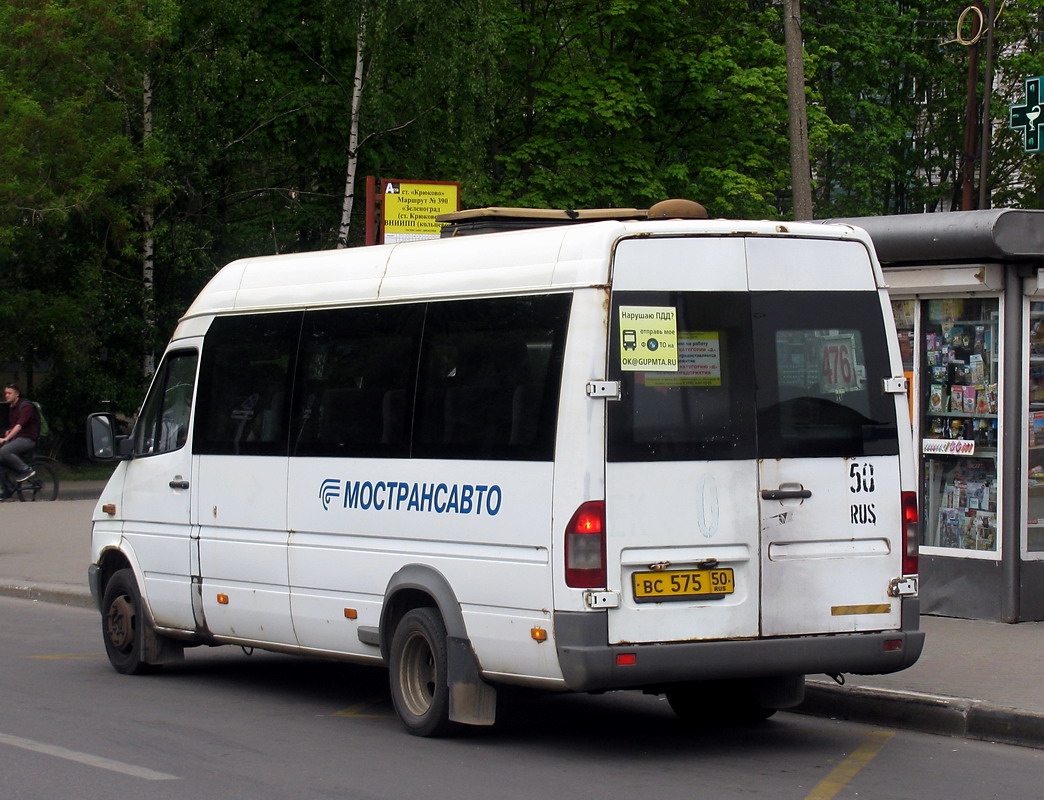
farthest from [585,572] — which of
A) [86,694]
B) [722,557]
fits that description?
[86,694]

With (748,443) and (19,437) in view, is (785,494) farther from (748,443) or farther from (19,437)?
(19,437)

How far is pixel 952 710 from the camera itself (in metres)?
8.19

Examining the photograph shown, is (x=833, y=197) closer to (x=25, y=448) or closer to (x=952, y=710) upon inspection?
(x=25, y=448)

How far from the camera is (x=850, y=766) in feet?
24.0

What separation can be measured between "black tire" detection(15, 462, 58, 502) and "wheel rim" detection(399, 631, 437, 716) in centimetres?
1834

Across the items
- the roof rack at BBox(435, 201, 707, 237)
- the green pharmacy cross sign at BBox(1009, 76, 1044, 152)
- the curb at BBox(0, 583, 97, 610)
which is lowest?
the curb at BBox(0, 583, 97, 610)

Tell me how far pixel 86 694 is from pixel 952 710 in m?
5.01

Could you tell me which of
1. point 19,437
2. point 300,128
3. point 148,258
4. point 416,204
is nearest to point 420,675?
point 416,204

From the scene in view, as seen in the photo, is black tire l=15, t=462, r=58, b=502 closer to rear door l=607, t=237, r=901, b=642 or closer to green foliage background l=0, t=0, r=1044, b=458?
green foliage background l=0, t=0, r=1044, b=458

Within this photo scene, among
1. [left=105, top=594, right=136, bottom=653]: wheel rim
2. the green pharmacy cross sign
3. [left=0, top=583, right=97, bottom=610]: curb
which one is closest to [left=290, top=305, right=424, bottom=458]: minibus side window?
[left=105, top=594, right=136, bottom=653]: wheel rim

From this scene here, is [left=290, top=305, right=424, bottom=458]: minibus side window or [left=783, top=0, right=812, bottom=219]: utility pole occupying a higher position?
[left=783, top=0, right=812, bottom=219]: utility pole

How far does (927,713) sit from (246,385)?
171 inches

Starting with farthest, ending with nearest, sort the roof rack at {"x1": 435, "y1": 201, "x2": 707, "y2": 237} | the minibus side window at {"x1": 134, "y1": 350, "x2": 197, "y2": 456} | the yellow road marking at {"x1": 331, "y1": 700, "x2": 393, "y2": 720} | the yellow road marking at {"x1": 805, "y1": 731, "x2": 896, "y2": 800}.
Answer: the minibus side window at {"x1": 134, "y1": 350, "x2": 197, "y2": 456} → the roof rack at {"x1": 435, "y1": 201, "x2": 707, "y2": 237} → the yellow road marking at {"x1": 331, "y1": 700, "x2": 393, "y2": 720} → the yellow road marking at {"x1": 805, "y1": 731, "x2": 896, "y2": 800}

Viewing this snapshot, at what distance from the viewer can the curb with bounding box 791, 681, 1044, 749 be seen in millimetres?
7918
